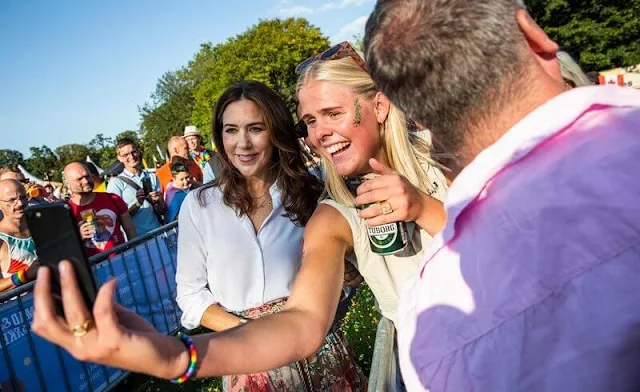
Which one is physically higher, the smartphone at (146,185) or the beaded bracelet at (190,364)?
the smartphone at (146,185)

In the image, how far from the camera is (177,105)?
7050 centimetres

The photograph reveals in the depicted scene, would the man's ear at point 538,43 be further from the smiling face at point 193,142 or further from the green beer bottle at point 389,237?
the smiling face at point 193,142

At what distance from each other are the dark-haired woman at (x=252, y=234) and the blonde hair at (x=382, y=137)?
58cm

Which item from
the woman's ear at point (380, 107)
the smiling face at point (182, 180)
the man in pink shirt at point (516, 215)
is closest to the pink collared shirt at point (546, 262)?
the man in pink shirt at point (516, 215)

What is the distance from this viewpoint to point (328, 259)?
191 centimetres

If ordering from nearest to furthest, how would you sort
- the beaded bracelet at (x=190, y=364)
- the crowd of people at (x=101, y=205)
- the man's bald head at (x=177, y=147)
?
the beaded bracelet at (x=190, y=364) < the crowd of people at (x=101, y=205) < the man's bald head at (x=177, y=147)

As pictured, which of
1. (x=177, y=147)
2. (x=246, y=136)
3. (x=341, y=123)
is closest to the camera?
(x=341, y=123)

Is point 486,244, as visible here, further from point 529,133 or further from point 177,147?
point 177,147

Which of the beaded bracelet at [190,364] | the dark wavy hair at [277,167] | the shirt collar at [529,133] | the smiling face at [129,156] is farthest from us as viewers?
the smiling face at [129,156]

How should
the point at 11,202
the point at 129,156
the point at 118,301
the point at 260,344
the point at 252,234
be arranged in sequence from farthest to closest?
the point at 129,156
the point at 118,301
the point at 11,202
the point at 252,234
the point at 260,344

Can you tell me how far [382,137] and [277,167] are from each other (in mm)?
930

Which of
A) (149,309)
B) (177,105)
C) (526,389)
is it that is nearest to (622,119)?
(526,389)

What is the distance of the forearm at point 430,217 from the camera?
1863mm

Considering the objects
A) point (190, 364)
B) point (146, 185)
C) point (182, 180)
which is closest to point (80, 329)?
point (190, 364)
